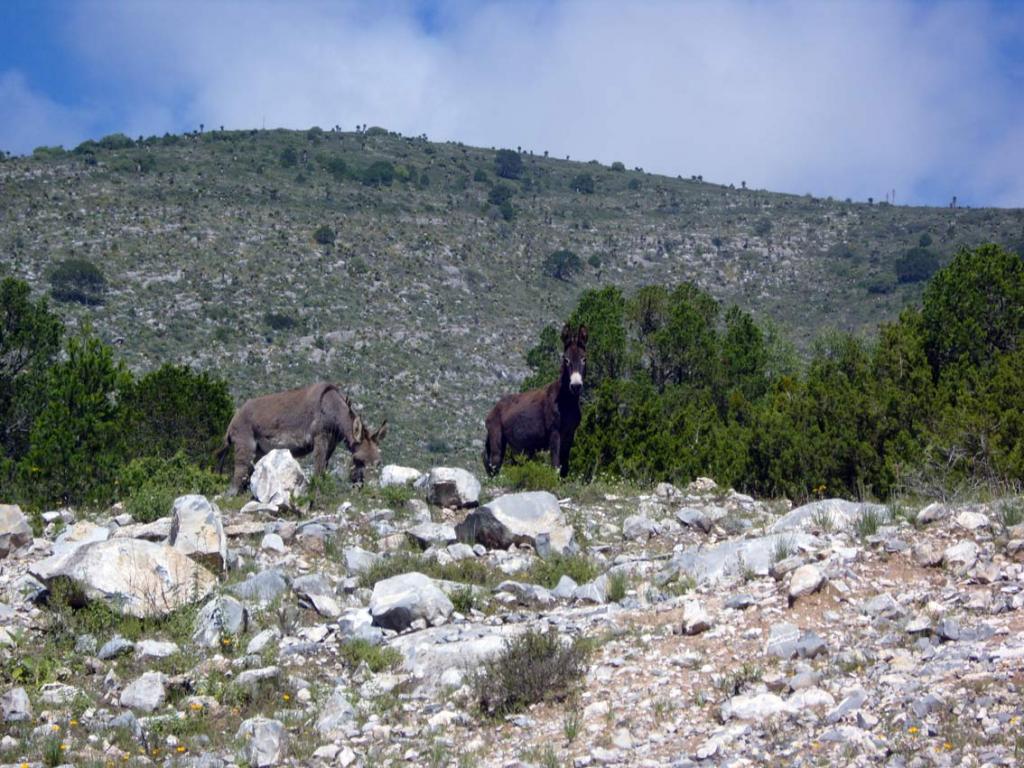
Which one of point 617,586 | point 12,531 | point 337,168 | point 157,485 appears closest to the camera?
point 617,586

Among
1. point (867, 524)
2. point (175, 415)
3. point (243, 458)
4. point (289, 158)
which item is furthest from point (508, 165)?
point (867, 524)

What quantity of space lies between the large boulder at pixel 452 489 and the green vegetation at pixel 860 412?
300 centimetres

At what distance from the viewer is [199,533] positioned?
35.6 feet

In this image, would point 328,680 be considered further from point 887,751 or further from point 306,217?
point 306,217

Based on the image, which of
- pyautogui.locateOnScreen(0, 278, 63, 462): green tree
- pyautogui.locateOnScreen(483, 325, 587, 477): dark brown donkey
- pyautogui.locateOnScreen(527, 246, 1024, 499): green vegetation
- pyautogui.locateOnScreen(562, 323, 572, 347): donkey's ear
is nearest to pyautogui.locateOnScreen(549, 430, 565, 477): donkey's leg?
pyautogui.locateOnScreen(483, 325, 587, 477): dark brown donkey

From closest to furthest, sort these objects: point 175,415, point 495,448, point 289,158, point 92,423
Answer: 1. point 92,423
2. point 495,448
3. point 175,415
4. point 289,158

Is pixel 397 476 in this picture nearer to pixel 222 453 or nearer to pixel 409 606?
pixel 222 453

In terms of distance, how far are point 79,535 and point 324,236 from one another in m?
49.0

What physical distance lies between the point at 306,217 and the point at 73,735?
58434mm

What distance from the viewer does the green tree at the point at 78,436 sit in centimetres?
1811

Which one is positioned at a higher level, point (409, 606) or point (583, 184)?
point (583, 184)

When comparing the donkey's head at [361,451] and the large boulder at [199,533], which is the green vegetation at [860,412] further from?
the large boulder at [199,533]

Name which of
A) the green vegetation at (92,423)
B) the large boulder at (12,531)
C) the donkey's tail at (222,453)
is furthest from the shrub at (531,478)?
the large boulder at (12,531)

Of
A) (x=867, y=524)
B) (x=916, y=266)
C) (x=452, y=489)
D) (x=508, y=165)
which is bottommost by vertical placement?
(x=867, y=524)
